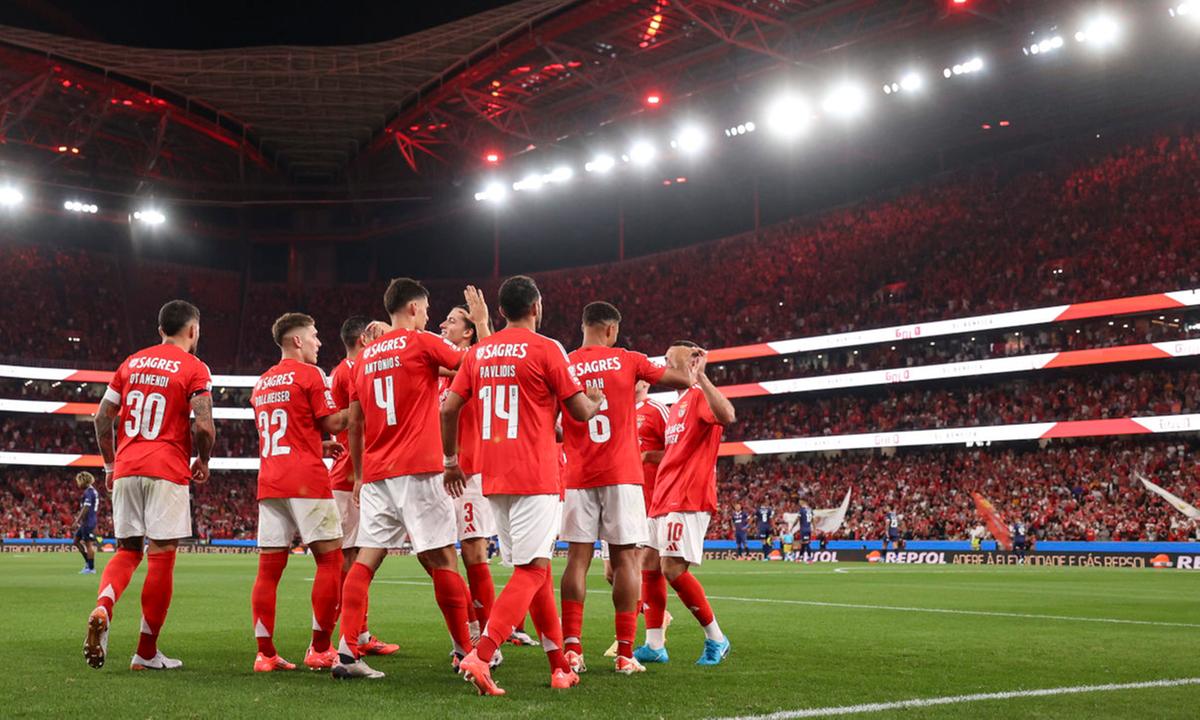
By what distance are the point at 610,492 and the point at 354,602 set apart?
6.04 ft

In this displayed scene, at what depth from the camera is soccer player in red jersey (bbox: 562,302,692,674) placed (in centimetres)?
738

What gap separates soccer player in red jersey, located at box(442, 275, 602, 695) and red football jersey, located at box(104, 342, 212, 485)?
7.44 feet

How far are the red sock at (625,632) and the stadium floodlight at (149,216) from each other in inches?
2182

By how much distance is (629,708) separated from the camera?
588 cm

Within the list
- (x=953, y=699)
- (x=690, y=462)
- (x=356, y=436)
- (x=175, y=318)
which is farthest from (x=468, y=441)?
(x=953, y=699)

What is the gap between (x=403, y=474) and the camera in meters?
7.25

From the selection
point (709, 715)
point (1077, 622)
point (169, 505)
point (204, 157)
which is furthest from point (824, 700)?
point (204, 157)

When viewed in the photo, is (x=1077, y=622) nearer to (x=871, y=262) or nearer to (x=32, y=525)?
(x=871, y=262)

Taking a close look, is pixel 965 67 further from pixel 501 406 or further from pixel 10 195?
pixel 10 195

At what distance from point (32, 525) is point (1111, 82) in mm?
50950

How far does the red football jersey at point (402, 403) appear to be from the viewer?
731 centimetres

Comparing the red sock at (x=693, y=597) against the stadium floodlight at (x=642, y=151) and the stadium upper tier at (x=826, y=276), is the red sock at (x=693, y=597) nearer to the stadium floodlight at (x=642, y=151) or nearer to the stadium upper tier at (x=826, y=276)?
the stadium upper tier at (x=826, y=276)

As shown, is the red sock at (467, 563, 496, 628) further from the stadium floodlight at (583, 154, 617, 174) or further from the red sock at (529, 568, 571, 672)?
the stadium floodlight at (583, 154, 617, 174)

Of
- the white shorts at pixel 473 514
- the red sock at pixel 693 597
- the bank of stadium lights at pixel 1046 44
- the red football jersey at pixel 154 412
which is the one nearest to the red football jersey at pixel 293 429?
the red football jersey at pixel 154 412
